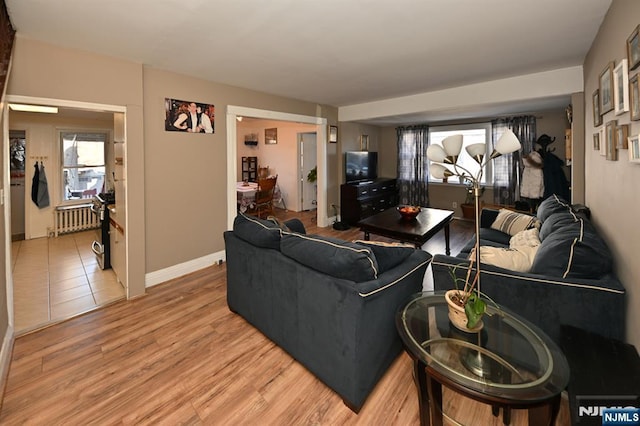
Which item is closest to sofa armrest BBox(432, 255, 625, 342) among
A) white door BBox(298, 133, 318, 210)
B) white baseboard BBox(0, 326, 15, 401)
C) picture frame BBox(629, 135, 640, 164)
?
picture frame BBox(629, 135, 640, 164)

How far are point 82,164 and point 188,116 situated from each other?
3.67m

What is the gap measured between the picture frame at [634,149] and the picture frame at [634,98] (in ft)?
0.34

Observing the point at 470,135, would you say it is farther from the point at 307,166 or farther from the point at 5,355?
the point at 5,355

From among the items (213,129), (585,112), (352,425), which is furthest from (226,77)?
(585,112)

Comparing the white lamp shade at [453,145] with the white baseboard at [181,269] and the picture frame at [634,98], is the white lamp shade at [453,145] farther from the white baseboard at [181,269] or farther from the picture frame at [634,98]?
the white baseboard at [181,269]

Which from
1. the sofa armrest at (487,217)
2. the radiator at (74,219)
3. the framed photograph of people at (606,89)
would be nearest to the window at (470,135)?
the sofa armrest at (487,217)

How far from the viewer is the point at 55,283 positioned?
3.27 meters

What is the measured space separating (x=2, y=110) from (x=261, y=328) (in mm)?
2410

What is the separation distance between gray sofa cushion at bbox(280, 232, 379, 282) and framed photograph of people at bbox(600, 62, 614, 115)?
191 centimetres

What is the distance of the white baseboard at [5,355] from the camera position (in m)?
1.79

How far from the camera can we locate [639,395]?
109 cm

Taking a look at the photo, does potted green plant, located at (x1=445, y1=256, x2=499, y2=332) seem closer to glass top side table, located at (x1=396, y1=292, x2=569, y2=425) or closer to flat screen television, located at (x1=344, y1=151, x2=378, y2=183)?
glass top side table, located at (x1=396, y1=292, x2=569, y2=425)

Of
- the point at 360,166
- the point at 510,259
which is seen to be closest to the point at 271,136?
the point at 360,166

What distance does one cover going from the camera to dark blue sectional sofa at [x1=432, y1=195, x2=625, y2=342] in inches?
59.3
